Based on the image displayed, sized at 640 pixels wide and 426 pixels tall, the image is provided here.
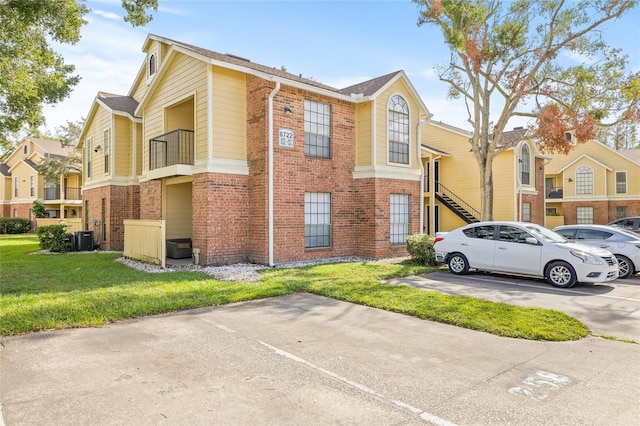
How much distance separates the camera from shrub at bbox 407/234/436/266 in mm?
12836

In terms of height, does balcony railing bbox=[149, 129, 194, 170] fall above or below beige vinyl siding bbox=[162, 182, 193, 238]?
above

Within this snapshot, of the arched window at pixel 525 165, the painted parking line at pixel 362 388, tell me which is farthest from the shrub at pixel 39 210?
the arched window at pixel 525 165

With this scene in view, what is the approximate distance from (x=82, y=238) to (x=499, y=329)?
706 inches

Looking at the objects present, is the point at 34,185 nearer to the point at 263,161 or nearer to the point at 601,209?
the point at 263,161

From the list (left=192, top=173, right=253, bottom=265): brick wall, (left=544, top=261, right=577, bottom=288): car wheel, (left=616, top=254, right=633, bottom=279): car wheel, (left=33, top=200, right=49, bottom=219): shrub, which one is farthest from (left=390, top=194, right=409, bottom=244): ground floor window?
(left=33, top=200, right=49, bottom=219): shrub

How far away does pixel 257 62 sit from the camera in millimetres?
17438

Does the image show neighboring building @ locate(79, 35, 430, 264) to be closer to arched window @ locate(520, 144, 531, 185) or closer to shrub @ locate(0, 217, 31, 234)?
arched window @ locate(520, 144, 531, 185)

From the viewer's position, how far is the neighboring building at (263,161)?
12.3 metres

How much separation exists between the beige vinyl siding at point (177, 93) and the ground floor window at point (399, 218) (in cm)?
733

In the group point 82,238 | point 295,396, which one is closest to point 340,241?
point 295,396

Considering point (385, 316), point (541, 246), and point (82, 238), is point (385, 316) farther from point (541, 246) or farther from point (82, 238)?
point (82, 238)

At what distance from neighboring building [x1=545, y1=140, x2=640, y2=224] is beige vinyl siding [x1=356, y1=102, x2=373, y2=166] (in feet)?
77.4

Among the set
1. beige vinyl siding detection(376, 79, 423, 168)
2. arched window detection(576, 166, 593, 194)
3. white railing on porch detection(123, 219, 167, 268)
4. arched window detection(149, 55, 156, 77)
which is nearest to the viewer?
white railing on porch detection(123, 219, 167, 268)

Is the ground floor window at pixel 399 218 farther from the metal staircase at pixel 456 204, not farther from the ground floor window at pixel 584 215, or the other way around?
the ground floor window at pixel 584 215
